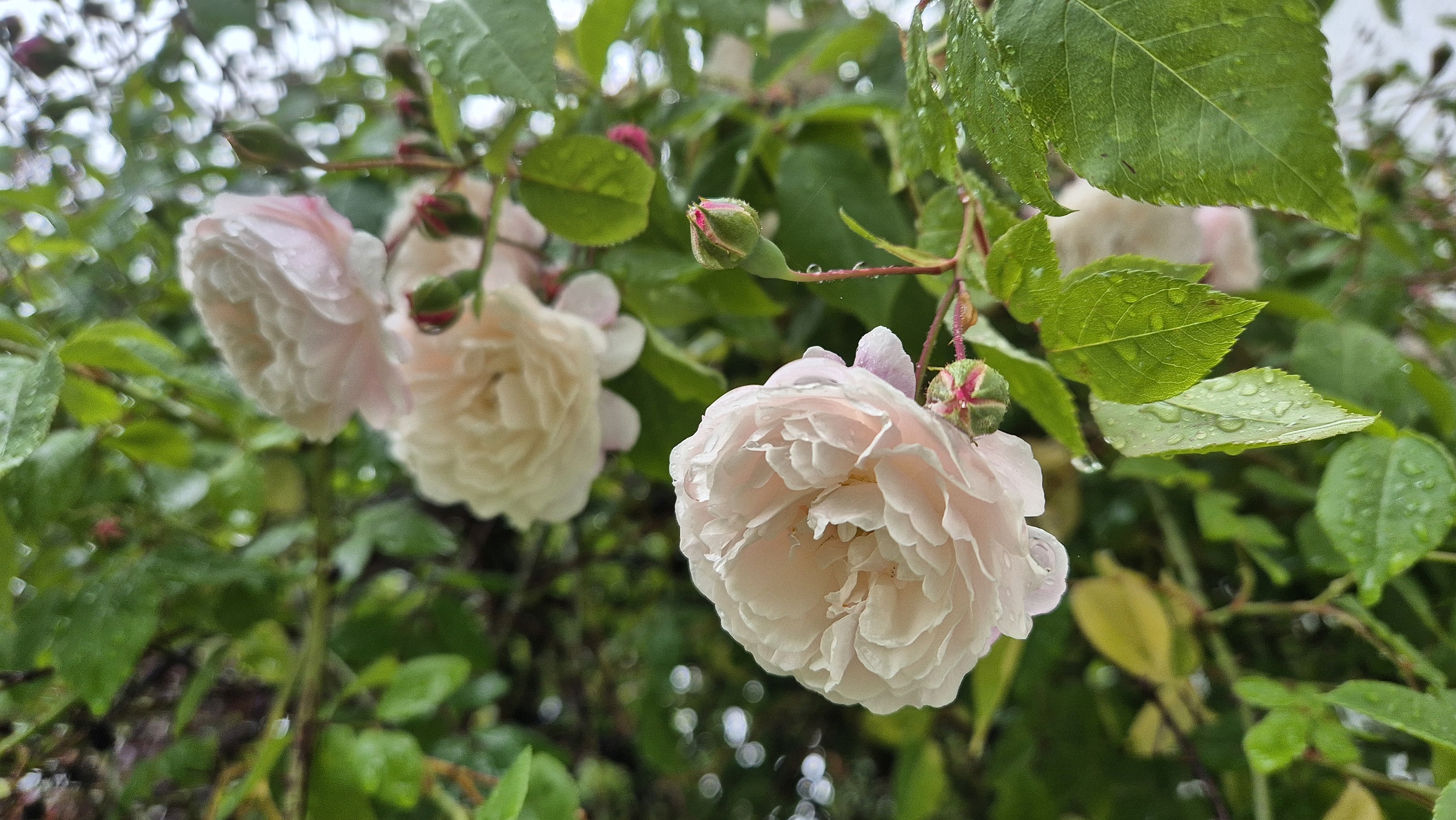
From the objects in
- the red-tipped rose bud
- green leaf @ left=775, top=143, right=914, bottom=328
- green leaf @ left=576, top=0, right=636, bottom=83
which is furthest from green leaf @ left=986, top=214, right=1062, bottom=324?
green leaf @ left=576, top=0, right=636, bottom=83

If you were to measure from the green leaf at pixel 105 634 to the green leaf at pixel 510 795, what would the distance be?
0.23 meters

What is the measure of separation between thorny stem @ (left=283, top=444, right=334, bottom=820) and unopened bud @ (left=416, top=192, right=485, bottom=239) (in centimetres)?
23

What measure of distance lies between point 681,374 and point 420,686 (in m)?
0.26

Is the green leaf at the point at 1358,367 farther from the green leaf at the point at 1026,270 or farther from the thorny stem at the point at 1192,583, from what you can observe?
the green leaf at the point at 1026,270

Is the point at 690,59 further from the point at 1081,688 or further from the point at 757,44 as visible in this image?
the point at 1081,688

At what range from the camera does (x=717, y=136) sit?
0.58 m

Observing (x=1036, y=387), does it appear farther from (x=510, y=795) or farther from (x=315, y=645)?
(x=315, y=645)

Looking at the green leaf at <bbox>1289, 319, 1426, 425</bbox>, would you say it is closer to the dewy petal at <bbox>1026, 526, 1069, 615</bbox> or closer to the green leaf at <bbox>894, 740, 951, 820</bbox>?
the dewy petal at <bbox>1026, 526, 1069, 615</bbox>

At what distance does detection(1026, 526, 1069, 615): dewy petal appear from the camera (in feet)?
0.90

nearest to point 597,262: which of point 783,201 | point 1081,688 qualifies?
point 783,201

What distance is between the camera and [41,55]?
2.13 ft

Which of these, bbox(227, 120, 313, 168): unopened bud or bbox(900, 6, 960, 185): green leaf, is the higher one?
bbox(900, 6, 960, 185): green leaf

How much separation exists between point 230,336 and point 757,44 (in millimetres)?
361

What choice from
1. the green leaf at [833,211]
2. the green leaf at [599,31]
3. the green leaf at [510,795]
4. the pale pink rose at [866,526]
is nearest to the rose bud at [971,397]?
the pale pink rose at [866,526]
